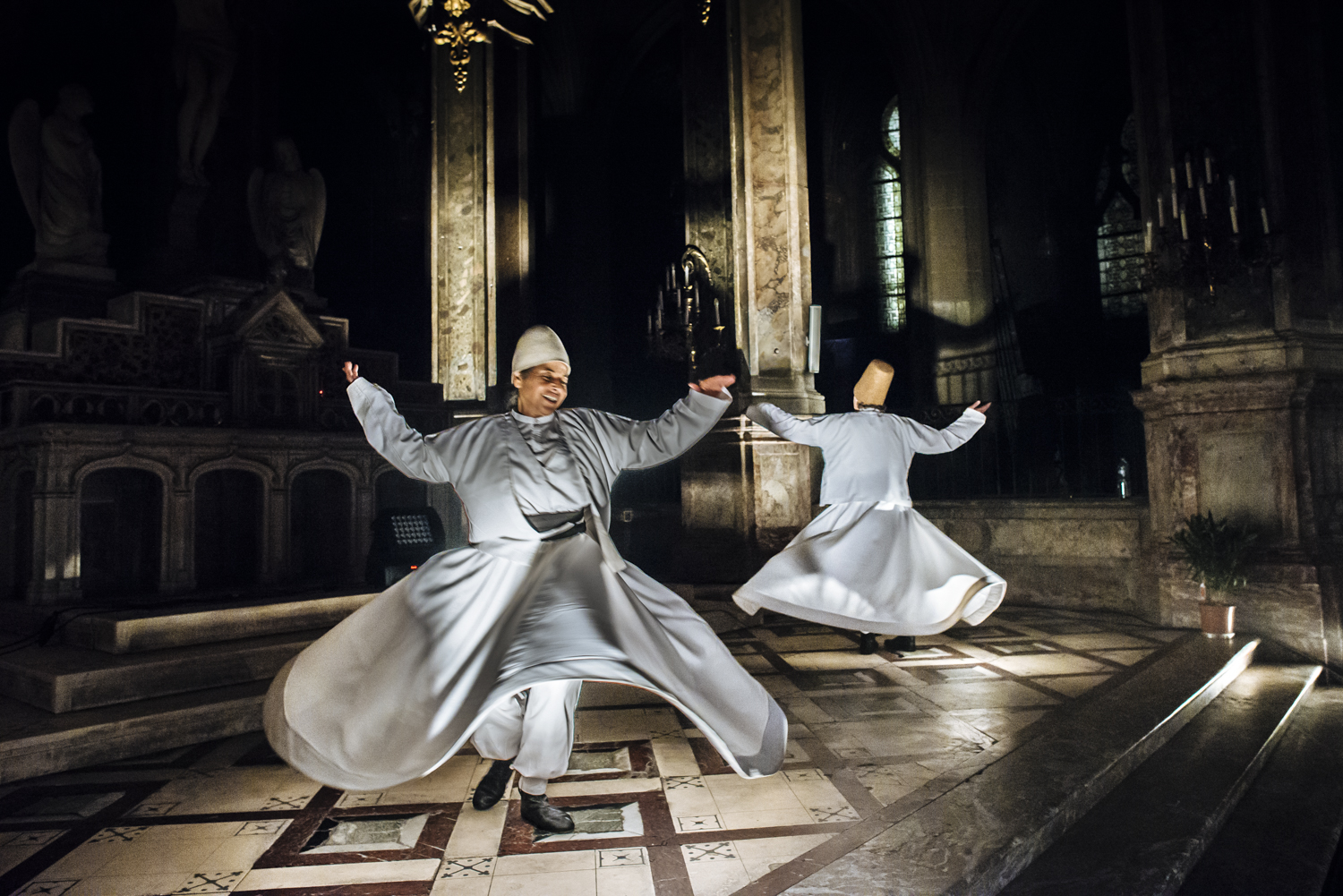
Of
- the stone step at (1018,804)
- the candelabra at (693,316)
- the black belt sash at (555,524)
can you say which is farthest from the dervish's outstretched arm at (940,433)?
the black belt sash at (555,524)

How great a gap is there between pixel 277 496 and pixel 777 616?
400 centimetres

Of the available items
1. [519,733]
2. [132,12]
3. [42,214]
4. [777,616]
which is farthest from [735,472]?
[132,12]

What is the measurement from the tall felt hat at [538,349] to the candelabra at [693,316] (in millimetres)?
4661

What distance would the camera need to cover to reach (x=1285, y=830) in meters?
2.92

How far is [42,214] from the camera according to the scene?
6461 mm

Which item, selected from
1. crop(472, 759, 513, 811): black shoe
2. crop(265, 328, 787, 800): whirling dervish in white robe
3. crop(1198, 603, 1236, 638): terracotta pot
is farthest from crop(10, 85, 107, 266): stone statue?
crop(1198, 603, 1236, 638): terracotta pot

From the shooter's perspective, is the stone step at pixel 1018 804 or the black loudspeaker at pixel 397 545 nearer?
the stone step at pixel 1018 804

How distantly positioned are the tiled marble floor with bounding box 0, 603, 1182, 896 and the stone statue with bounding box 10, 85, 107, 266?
16.0 feet

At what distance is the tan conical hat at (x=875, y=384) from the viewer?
5.38 meters

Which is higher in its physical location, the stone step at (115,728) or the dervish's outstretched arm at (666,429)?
the dervish's outstretched arm at (666,429)

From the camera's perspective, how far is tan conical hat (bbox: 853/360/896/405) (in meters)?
5.38

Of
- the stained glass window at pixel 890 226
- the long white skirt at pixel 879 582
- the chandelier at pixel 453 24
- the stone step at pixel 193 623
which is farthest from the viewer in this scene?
the stained glass window at pixel 890 226

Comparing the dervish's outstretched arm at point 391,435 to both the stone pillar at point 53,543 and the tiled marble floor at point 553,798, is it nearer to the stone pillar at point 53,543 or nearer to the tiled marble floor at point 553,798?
the tiled marble floor at point 553,798

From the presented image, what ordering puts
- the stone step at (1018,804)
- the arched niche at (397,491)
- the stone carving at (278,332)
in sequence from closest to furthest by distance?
the stone step at (1018,804), the stone carving at (278,332), the arched niche at (397,491)
